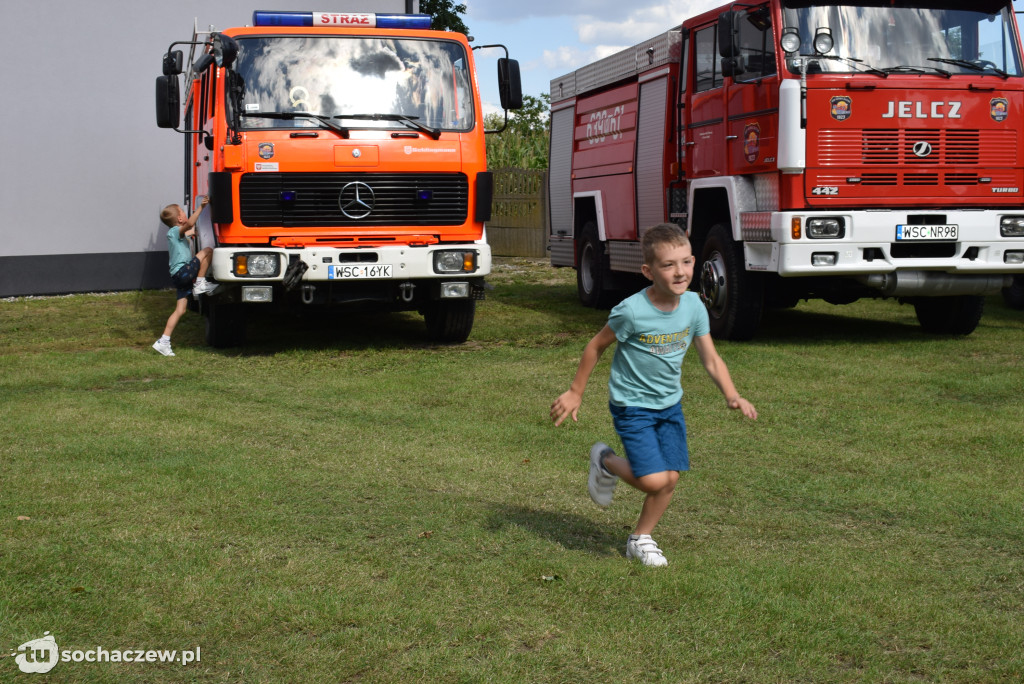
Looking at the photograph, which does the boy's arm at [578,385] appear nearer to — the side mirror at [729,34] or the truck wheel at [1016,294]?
the side mirror at [729,34]

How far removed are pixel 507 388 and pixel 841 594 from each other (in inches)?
192

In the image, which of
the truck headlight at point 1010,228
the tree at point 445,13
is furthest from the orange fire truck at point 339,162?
the tree at point 445,13

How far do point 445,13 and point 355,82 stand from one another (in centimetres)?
3141

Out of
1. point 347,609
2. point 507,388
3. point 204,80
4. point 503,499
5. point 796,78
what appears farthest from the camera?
point 204,80

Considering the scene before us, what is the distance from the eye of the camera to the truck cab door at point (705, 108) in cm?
1141

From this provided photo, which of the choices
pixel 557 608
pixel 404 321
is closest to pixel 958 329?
pixel 404 321

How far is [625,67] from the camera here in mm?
14148

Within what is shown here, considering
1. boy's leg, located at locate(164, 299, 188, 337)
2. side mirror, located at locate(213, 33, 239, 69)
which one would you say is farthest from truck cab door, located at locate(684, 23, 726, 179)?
boy's leg, located at locate(164, 299, 188, 337)

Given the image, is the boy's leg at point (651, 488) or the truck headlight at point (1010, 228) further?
the truck headlight at point (1010, 228)

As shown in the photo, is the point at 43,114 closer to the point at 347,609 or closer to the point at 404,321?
the point at 404,321

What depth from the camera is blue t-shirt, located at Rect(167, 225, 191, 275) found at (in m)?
11.2

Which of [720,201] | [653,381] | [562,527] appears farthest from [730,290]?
[653,381]

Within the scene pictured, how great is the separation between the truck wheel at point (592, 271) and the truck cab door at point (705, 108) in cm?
308

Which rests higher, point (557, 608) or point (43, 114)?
point (43, 114)
